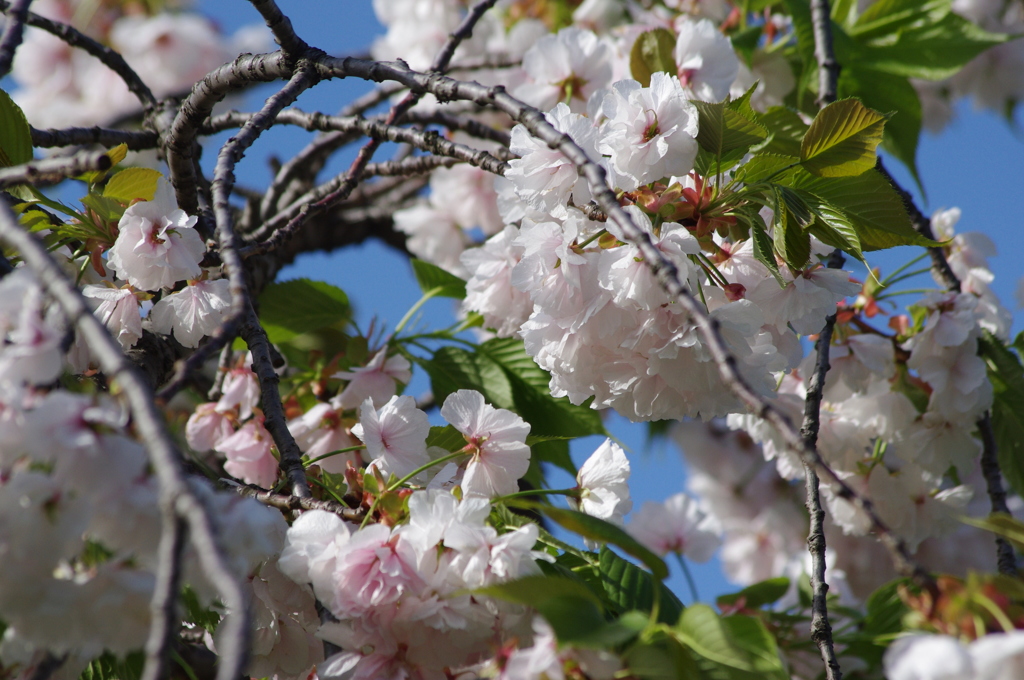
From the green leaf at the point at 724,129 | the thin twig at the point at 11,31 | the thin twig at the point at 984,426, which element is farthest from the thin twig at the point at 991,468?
the thin twig at the point at 11,31

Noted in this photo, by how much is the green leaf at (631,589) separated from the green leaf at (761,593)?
0.61m

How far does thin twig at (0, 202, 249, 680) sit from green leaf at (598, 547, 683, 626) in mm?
464

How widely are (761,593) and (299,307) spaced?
40.7 inches

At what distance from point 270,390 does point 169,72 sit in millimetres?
2193

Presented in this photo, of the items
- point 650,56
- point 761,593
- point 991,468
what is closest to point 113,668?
point 761,593

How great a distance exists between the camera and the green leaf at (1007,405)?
1.43 metres

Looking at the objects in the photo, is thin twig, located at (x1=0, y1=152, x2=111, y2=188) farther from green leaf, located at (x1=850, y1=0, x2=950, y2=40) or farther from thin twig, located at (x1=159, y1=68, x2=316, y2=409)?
green leaf, located at (x1=850, y1=0, x2=950, y2=40)

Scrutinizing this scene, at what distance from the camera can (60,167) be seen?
1.87ft

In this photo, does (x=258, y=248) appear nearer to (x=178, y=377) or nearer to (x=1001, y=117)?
(x=178, y=377)

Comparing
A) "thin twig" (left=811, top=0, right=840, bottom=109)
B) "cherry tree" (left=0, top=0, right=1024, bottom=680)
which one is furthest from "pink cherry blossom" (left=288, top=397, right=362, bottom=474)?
"thin twig" (left=811, top=0, right=840, bottom=109)

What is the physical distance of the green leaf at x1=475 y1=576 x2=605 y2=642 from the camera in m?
0.62

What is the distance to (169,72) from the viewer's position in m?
2.75

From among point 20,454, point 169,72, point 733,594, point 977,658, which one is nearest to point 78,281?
point 20,454

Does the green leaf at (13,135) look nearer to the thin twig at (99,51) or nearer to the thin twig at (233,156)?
the thin twig at (233,156)
